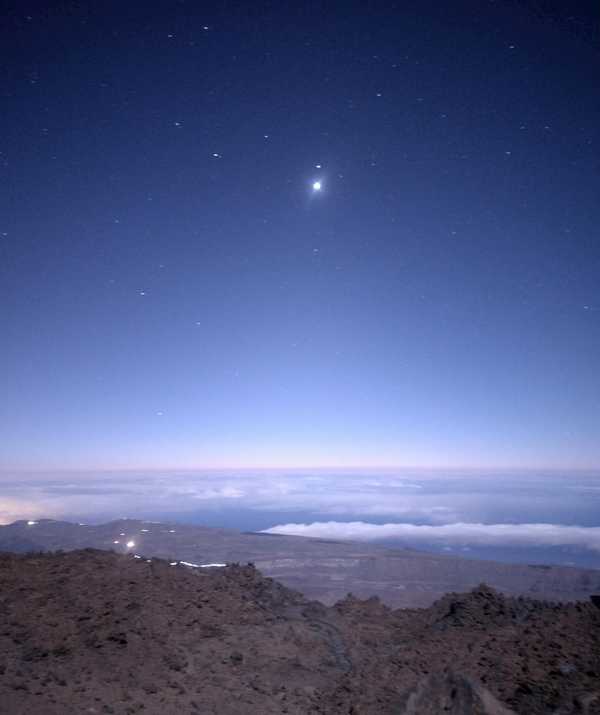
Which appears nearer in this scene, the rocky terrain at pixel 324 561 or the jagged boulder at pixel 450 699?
the jagged boulder at pixel 450 699

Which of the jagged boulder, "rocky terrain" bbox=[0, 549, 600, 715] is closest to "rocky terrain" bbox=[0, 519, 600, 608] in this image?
"rocky terrain" bbox=[0, 549, 600, 715]

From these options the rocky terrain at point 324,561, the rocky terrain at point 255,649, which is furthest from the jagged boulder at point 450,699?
the rocky terrain at point 324,561

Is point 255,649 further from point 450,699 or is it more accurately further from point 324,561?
point 324,561

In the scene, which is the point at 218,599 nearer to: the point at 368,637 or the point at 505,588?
the point at 368,637

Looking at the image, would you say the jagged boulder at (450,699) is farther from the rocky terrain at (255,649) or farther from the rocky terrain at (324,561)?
the rocky terrain at (324,561)

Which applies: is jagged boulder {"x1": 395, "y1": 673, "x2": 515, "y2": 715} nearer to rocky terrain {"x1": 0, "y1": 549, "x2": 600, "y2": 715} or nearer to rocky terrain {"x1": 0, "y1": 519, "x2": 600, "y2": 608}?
rocky terrain {"x1": 0, "y1": 549, "x2": 600, "y2": 715}

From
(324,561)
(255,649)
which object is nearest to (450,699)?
(255,649)

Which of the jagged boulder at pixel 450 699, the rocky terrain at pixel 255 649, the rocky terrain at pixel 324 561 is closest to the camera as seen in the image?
the jagged boulder at pixel 450 699
